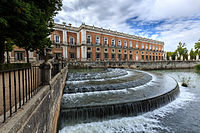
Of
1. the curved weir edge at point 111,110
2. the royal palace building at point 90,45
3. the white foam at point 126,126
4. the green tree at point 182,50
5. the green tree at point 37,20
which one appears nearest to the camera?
the white foam at point 126,126

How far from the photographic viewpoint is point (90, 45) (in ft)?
82.9

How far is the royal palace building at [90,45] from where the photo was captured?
74.2 ft

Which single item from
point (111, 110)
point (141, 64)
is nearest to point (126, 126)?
point (111, 110)

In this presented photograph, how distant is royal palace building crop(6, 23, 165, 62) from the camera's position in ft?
74.2

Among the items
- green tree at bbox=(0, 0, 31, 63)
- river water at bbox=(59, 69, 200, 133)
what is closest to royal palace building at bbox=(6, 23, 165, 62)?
green tree at bbox=(0, 0, 31, 63)

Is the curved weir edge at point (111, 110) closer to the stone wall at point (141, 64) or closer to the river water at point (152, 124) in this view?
the river water at point (152, 124)

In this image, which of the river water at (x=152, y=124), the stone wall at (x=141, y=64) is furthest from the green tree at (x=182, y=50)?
the river water at (x=152, y=124)

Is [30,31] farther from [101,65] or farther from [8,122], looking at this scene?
[101,65]

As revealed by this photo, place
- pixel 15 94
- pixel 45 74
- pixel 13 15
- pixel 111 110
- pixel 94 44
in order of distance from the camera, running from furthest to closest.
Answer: pixel 94 44 < pixel 13 15 < pixel 111 110 < pixel 45 74 < pixel 15 94

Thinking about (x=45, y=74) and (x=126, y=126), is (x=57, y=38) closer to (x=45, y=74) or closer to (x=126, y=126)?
(x=45, y=74)

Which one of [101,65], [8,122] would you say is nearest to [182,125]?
[8,122]

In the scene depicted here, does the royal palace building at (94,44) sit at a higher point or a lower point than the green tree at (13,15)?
higher

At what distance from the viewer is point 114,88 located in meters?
5.99

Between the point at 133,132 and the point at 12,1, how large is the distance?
6.69m
